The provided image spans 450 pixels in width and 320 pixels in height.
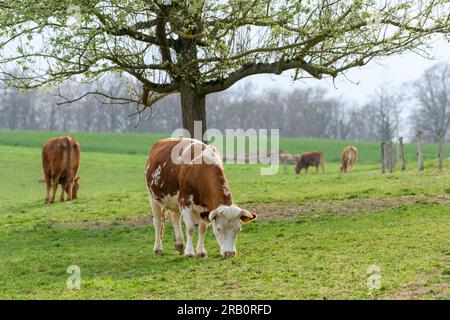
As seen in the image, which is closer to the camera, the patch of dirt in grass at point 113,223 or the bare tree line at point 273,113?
the patch of dirt in grass at point 113,223

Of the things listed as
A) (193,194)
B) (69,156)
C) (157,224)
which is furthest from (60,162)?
(193,194)

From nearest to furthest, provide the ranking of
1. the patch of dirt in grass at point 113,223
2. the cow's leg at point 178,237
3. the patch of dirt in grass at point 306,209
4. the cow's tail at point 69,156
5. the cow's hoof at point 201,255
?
the cow's hoof at point 201,255 < the cow's leg at point 178,237 < the patch of dirt in grass at point 113,223 < the patch of dirt in grass at point 306,209 < the cow's tail at point 69,156

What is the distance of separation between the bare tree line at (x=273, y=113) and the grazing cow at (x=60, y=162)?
293ft

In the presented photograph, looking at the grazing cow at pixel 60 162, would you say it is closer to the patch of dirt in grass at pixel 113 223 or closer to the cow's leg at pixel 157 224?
the patch of dirt in grass at pixel 113 223

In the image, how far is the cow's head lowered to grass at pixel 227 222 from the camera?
1056 cm

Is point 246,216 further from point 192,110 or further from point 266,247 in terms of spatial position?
point 192,110

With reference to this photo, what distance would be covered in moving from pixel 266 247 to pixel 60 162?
11844 millimetres

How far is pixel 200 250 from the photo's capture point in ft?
37.2

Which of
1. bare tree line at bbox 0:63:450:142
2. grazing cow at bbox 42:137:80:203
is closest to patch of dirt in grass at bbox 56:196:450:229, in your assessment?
grazing cow at bbox 42:137:80:203

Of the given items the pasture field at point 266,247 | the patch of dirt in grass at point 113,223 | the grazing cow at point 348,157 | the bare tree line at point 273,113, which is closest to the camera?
the pasture field at point 266,247

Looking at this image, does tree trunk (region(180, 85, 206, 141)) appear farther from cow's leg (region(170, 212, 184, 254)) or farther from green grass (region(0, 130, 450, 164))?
green grass (region(0, 130, 450, 164))

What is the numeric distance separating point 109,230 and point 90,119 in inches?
4497

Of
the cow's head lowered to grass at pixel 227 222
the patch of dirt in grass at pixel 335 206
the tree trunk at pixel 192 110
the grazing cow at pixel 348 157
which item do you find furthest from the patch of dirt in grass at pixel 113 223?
the grazing cow at pixel 348 157
